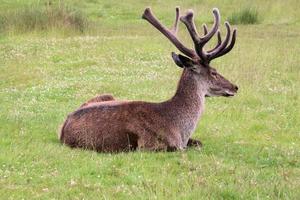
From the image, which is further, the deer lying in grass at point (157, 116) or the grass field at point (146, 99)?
the deer lying in grass at point (157, 116)

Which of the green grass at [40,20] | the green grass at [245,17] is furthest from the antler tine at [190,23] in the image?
the green grass at [245,17]

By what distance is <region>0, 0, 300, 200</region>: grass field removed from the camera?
704 centimetres

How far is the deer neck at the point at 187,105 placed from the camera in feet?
30.0

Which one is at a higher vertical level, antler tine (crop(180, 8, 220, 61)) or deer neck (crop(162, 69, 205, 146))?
antler tine (crop(180, 8, 220, 61))

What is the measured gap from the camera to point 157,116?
354 inches

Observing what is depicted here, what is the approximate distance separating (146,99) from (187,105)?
383cm

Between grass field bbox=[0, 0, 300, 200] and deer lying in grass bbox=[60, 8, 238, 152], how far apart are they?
0.84 ft

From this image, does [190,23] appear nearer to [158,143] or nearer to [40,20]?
[158,143]

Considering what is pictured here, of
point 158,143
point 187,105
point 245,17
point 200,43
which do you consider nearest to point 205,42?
point 200,43

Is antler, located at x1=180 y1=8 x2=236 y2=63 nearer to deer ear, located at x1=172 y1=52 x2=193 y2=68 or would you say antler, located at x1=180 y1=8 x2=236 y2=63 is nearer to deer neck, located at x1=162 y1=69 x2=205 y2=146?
deer ear, located at x1=172 y1=52 x2=193 y2=68

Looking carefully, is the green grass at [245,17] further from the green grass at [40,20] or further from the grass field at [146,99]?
the green grass at [40,20]

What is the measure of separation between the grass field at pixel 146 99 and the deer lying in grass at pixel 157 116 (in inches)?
10.1

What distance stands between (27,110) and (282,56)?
8792mm

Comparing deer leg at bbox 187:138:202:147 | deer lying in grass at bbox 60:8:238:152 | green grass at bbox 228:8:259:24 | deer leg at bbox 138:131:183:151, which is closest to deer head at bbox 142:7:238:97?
deer lying in grass at bbox 60:8:238:152
